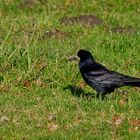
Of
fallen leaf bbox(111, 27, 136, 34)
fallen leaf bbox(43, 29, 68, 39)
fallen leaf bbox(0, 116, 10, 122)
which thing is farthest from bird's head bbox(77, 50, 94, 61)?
fallen leaf bbox(111, 27, 136, 34)

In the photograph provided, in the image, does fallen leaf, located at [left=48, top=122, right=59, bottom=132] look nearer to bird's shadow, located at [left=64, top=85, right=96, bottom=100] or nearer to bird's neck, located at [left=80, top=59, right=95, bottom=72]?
bird's shadow, located at [left=64, top=85, right=96, bottom=100]

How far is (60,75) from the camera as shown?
43.5 ft

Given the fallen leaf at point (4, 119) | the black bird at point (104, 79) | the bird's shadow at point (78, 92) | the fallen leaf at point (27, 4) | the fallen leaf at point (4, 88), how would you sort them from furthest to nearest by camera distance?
1. the fallen leaf at point (27, 4)
2. the fallen leaf at point (4, 88)
3. the bird's shadow at point (78, 92)
4. the black bird at point (104, 79)
5. the fallen leaf at point (4, 119)

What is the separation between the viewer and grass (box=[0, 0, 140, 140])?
1000 centimetres

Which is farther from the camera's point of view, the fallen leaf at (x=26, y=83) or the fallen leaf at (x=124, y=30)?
the fallen leaf at (x=124, y=30)

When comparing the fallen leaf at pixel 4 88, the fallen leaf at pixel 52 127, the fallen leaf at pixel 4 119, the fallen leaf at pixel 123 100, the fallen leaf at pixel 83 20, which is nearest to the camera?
the fallen leaf at pixel 52 127

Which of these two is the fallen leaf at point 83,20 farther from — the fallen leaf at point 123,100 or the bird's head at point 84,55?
the fallen leaf at point 123,100

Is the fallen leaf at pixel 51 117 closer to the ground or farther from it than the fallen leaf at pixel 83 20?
closer to the ground

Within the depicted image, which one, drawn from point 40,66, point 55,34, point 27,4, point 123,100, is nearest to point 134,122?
point 123,100

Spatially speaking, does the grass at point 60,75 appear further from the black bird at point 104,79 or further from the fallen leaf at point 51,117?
the black bird at point 104,79

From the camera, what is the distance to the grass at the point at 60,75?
10.0m

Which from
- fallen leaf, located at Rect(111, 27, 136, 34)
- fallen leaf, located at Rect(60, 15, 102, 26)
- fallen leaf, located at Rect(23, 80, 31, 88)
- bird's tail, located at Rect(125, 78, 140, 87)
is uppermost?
fallen leaf, located at Rect(60, 15, 102, 26)

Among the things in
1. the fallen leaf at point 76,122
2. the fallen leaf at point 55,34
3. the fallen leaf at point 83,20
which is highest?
the fallen leaf at point 83,20

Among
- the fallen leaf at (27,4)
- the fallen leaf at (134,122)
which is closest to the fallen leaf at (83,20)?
the fallen leaf at (27,4)
